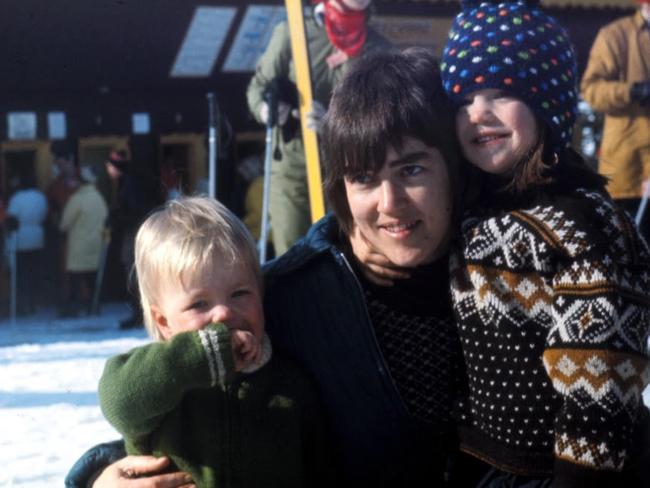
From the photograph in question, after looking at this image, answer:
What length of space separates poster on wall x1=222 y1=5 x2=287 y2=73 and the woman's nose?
8100 millimetres

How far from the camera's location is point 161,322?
2162mm

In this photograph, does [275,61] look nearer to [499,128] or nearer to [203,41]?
[499,128]

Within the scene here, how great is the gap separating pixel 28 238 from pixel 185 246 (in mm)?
8889

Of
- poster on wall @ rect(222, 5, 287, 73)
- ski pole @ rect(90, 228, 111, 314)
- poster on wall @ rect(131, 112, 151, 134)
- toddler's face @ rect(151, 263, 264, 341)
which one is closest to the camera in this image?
toddler's face @ rect(151, 263, 264, 341)

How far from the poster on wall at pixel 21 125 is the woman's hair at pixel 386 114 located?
344 inches

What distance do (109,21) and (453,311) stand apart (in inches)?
333

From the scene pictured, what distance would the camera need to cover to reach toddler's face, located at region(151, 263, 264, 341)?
2.07 meters

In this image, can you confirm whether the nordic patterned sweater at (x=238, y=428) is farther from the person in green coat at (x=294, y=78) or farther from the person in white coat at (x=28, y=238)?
the person in white coat at (x=28, y=238)

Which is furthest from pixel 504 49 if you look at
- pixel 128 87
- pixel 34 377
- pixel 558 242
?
pixel 128 87

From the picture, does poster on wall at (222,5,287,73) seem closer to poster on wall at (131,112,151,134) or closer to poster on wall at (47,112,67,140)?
poster on wall at (131,112,151,134)

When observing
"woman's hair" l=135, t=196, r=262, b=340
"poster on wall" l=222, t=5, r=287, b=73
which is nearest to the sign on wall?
"poster on wall" l=222, t=5, r=287, b=73

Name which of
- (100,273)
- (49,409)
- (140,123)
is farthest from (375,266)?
(140,123)

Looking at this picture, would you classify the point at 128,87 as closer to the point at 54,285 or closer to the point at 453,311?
the point at 54,285

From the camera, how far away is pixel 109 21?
32.8ft
